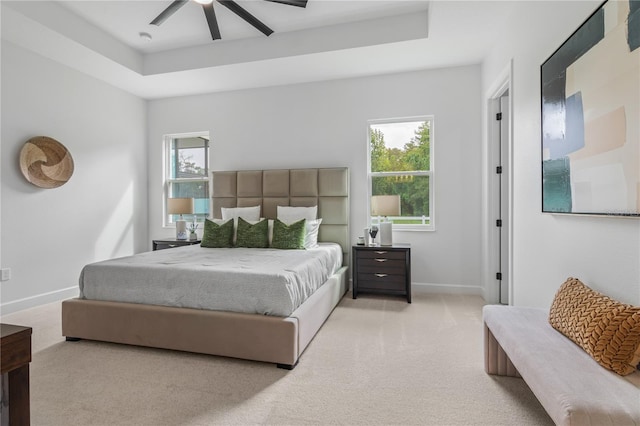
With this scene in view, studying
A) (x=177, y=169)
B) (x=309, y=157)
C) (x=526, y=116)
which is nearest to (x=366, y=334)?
(x=526, y=116)

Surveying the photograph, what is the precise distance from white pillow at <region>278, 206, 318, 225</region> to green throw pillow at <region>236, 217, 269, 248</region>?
0.34 metres

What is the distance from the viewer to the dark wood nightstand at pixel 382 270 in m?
3.72

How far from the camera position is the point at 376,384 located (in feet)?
6.62

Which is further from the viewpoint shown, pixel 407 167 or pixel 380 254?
pixel 407 167

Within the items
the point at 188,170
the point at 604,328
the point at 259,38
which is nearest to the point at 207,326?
the point at 604,328

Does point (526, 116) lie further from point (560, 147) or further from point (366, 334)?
point (366, 334)

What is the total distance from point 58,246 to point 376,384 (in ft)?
13.3

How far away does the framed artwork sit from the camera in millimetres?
1366

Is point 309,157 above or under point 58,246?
above

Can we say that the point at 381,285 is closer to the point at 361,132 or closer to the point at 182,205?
the point at 361,132

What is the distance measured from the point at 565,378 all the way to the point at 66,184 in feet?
16.5

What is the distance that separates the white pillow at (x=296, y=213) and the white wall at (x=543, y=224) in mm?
2255

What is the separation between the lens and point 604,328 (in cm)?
130

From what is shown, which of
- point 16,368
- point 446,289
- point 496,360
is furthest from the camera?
point 446,289
